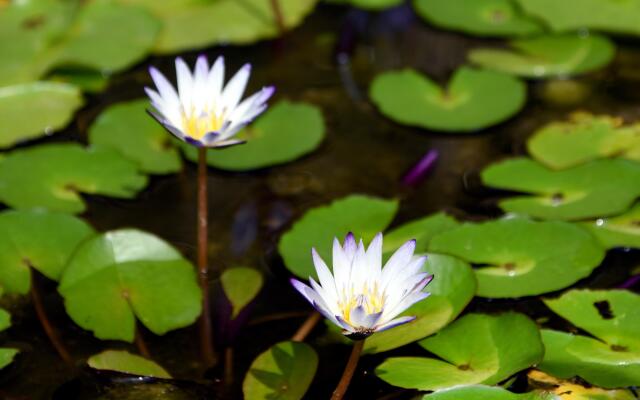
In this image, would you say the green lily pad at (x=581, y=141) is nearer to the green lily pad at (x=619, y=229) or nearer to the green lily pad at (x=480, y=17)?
the green lily pad at (x=619, y=229)

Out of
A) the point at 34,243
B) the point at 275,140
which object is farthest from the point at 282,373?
the point at 275,140

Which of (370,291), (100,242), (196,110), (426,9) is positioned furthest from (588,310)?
(426,9)

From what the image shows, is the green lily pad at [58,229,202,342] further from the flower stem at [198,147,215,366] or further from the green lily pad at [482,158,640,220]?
the green lily pad at [482,158,640,220]

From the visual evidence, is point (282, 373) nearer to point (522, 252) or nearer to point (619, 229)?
point (522, 252)

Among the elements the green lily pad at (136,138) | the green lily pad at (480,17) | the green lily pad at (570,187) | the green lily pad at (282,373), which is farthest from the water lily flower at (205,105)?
the green lily pad at (480,17)

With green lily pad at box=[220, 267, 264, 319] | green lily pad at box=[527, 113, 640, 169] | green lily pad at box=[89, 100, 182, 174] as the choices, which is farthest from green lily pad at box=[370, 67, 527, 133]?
green lily pad at box=[220, 267, 264, 319]

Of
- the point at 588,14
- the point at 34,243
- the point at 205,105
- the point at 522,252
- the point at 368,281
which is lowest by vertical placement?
the point at 522,252
